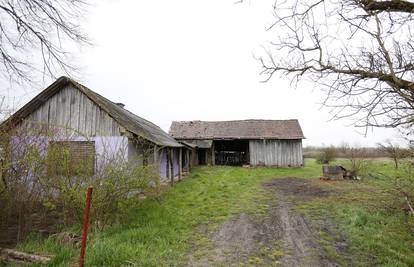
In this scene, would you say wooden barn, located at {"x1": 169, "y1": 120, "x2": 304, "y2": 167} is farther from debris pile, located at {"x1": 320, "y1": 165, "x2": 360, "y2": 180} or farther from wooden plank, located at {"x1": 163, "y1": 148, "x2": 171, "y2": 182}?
wooden plank, located at {"x1": 163, "y1": 148, "x2": 171, "y2": 182}

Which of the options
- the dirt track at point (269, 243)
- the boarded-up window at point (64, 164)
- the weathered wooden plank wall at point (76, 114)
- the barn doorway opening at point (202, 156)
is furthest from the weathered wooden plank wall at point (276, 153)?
the boarded-up window at point (64, 164)

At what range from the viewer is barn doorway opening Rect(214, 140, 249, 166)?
29391mm

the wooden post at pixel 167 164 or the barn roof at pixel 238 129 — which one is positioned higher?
the barn roof at pixel 238 129

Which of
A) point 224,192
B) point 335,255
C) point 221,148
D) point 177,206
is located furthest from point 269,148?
point 335,255

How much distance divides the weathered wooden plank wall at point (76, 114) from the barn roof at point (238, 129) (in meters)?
16.8

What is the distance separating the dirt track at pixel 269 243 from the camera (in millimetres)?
4934

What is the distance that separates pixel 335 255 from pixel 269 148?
67.6ft

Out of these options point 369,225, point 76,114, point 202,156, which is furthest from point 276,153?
point 76,114

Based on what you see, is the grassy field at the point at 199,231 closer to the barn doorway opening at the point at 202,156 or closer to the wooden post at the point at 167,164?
the wooden post at the point at 167,164

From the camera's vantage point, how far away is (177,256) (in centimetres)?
515

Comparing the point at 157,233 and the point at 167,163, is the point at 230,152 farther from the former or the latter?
the point at 157,233

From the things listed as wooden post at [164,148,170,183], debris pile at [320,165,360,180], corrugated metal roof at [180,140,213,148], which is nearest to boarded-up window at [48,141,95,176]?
wooden post at [164,148,170,183]

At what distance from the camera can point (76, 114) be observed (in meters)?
10.7

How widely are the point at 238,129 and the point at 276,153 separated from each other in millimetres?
4827
